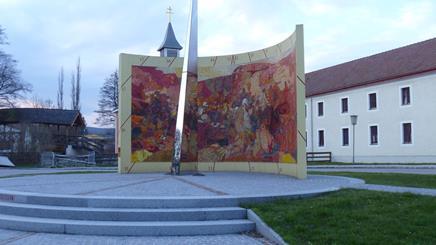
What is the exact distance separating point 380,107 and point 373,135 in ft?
8.56

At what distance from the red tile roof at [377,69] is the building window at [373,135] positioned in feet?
13.3

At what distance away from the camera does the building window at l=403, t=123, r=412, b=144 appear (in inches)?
1485

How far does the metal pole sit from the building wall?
78.2 feet

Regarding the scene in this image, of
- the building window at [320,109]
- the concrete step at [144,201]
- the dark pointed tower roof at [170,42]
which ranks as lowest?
the concrete step at [144,201]

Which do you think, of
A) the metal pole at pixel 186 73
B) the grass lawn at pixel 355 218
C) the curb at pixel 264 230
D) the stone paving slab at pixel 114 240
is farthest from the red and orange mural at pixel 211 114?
the stone paving slab at pixel 114 240

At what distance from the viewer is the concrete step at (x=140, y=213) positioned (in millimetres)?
9492

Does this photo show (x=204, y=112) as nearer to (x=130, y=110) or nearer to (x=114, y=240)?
(x=130, y=110)

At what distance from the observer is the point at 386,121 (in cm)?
3991

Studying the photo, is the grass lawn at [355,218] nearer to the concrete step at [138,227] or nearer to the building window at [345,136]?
the concrete step at [138,227]

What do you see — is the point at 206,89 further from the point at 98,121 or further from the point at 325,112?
the point at 98,121

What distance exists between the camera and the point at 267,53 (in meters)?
19.8

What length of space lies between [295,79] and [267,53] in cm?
352

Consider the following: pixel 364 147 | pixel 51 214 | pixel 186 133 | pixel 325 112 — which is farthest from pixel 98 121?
pixel 51 214

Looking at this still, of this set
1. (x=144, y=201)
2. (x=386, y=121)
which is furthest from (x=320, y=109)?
(x=144, y=201)
